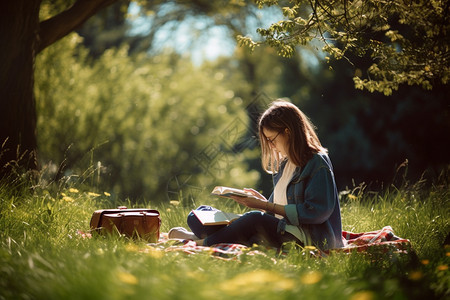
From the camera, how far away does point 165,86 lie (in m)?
13.6

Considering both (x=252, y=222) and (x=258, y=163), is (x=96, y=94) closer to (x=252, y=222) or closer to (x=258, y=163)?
(x=258, y=163)

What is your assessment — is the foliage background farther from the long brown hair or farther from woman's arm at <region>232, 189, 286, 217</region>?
woman's arm at <region>232, 189, 286, 217</region>

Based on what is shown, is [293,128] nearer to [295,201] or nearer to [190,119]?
[295,201]

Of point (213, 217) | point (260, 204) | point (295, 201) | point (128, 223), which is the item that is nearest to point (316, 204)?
point (295, 201)

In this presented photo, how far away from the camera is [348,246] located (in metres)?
4.00

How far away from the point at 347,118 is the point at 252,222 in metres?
6.09

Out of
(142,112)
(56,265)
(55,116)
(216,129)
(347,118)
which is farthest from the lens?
(216,129)

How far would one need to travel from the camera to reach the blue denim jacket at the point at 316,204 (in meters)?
3.79

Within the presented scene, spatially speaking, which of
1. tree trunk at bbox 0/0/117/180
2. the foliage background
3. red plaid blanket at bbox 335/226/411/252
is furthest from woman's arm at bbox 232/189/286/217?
tree trunk at bbox 0/0/117/180

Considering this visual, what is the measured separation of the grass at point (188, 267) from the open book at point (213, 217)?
660 mm

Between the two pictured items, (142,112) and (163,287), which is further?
(142,112)

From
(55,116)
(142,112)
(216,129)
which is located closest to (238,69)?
(216,129)

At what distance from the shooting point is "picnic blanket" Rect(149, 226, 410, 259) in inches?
139

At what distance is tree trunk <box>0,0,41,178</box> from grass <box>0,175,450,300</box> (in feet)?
2.27
